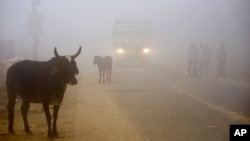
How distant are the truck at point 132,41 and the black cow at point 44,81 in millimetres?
20531

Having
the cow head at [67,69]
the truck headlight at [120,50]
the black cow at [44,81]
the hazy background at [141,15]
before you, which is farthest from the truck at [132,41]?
the cow head at [67,69]

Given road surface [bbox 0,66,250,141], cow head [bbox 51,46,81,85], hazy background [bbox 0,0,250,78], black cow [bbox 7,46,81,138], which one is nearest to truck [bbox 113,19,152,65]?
hazy background [bbox 0,0,250,78]

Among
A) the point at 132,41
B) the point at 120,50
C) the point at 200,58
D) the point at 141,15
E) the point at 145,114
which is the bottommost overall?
the point at 145,114

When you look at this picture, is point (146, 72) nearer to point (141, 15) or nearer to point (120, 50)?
point (120, 50)

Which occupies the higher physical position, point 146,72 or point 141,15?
point 141,15

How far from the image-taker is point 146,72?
26.7 metres

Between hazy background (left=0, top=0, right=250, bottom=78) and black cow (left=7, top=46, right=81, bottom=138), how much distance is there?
1198 inches

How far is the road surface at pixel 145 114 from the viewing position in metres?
9.19

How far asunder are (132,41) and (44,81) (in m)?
21.0

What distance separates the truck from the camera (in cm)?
3008

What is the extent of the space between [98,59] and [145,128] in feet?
39.0

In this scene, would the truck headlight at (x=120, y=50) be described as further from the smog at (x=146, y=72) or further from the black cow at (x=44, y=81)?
the black cow at (x=44, y=81)

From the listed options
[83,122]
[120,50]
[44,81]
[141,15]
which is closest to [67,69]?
[44,81]

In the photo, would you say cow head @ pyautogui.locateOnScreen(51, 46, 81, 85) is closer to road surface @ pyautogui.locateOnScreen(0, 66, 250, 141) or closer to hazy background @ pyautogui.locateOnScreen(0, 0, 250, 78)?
road surface @ pyautogui.locateOnScreen(0, 66, 250, 141)
